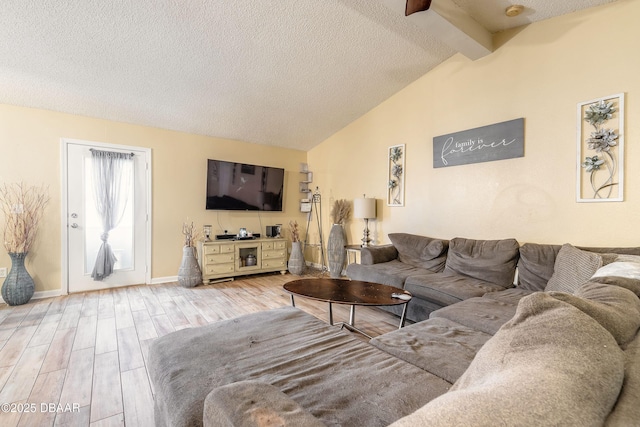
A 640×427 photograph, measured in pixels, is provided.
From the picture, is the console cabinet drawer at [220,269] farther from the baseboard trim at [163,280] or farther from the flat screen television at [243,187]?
the flat screen television at [243,187]

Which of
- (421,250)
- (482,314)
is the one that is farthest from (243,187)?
(482,314)

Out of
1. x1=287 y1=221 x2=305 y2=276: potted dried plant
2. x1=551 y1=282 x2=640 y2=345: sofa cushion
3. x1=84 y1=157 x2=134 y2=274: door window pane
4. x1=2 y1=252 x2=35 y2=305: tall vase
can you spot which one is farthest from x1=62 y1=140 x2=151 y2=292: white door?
x1=551 y1=282 x2=640 y2=345: sofa cushion

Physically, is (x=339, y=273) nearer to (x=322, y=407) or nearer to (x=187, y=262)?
(x=187, y=262)

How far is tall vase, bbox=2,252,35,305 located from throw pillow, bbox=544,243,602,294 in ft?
17.5

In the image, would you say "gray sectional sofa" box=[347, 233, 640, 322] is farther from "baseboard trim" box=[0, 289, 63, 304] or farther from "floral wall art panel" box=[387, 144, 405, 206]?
"baseboard trim" box=[0, 289, 63, 304]

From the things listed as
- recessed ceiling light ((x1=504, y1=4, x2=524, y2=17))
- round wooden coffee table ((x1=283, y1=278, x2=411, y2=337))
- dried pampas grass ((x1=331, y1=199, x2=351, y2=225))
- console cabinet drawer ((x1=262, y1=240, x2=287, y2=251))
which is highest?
recessed ceiling light ((x1=504, y1=4, x2=524, y2=17))

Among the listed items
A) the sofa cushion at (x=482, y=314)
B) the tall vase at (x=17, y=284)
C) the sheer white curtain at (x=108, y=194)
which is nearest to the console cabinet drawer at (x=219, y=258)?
the sheer white curtain at (x=108, y=194)

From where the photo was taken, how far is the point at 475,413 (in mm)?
422

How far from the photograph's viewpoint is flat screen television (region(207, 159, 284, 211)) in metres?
4.58

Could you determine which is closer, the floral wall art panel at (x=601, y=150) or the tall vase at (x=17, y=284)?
the floral wall art panel at (x=601, y=150)

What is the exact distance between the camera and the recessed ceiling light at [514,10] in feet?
8.50

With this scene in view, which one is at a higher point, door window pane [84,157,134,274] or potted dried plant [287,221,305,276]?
door window pane [84,157,134,274]

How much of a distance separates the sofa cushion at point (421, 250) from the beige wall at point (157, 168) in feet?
8.42

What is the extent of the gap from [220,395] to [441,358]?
109 cm
